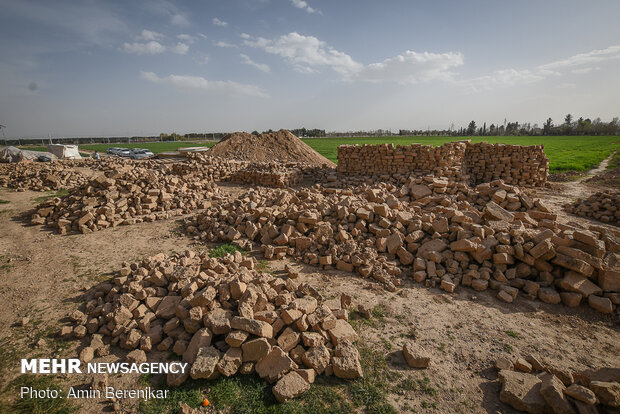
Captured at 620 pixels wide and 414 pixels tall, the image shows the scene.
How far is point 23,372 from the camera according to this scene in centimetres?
316

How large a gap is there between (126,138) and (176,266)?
81384 millimetres

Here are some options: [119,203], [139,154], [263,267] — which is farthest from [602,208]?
[139,154]

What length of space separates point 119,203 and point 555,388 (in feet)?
32.8

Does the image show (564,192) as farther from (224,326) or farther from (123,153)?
(123,153)

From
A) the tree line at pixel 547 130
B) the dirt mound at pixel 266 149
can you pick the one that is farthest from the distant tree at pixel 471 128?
the dirt mound at pixel 266 149

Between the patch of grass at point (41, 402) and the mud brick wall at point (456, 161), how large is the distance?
37.8 feet

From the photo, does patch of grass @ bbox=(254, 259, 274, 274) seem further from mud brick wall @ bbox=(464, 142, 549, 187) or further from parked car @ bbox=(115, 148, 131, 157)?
parked car @ bbox=(115, 148, 131, 157)

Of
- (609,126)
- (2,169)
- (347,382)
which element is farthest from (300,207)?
(609,126)

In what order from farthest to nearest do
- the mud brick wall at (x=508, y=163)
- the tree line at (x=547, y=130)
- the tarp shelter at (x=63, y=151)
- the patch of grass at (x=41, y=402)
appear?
the tree line at (x=547, y=130), the tarp shelter at (x=63, y=151), the mud brick wall at (x=508, y=163), the patch of grass at (x=41, y=402)

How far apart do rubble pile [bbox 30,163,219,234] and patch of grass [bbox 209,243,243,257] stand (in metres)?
3.21

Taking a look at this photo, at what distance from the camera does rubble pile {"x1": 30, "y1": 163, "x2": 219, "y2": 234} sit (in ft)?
24.8

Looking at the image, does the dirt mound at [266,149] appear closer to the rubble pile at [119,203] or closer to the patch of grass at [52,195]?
the patch of grass at [52,195]

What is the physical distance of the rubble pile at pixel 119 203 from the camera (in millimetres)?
7555

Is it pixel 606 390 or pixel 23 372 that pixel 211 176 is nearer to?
pixel 23 372
